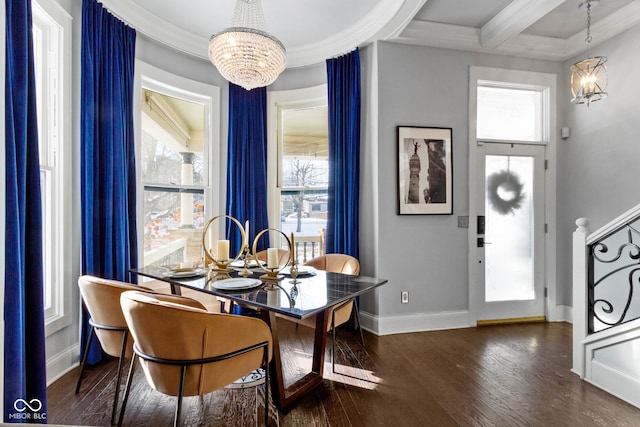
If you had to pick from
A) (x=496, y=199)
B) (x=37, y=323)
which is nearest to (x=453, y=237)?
(x=496, y=199)

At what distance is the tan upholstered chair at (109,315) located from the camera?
6.06 ft

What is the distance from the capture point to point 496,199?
3.50 m

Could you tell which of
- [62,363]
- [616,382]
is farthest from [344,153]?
[62,363]

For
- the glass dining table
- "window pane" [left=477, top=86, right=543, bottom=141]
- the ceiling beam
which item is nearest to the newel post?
"window pane" [left=477, top=86, right=543, bottom=141]

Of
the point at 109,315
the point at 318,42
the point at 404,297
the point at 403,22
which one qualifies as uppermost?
the point at 318,42

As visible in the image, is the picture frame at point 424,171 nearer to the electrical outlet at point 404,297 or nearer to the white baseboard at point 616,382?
the electrical outlet at point 404,297

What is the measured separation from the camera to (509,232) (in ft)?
11.6

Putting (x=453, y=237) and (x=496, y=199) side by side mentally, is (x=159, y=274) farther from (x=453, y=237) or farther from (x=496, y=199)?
(x=496, y=199)

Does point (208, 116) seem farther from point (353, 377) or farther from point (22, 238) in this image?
point (353, 377)

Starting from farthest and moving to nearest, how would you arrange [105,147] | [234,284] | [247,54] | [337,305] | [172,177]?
[172,177]
[105,147]
[337,305]
[247,54]
[234,284]

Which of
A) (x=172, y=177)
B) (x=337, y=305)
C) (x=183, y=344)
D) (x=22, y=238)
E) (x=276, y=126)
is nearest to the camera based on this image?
(x=183, y=344)

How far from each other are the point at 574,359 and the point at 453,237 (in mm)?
1378

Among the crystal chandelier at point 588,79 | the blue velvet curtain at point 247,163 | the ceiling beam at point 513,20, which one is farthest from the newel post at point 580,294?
the blue velvet curtain at point 247,163

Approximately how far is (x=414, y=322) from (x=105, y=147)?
323 centimetres
